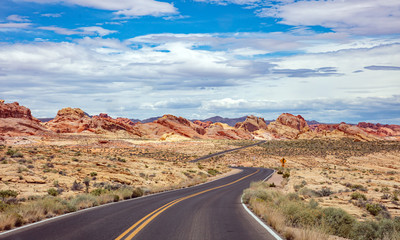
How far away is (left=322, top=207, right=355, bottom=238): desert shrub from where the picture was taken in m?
10.9

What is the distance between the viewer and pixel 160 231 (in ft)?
30.2

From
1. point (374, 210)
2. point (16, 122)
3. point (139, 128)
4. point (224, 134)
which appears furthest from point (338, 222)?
point (224, 134)

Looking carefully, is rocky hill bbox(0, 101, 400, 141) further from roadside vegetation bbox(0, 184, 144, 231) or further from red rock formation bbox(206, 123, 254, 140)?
roadside vegetation bbox(0, 184, 144, 231)

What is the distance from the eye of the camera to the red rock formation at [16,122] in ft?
340

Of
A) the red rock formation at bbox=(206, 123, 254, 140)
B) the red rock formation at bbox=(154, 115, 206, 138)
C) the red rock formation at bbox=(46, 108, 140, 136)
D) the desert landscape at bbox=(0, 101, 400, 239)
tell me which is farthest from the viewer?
the red rock formation at bbox=(206, 123, 254, 140)

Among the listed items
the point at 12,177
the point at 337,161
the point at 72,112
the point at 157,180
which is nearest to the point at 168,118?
the point at 72,112

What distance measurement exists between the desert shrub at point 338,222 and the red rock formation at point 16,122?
10649 centimetres

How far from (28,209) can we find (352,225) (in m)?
11.3

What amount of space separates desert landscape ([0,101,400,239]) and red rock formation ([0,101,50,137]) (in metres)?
0.33

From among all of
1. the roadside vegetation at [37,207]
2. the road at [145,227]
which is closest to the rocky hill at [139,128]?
the roadside vegetation at [37,207]

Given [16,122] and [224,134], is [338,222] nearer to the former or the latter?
[16,122]

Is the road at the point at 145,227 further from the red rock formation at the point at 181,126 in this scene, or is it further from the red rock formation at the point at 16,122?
the red rock formation at the point at 181,126

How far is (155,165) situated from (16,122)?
8508 cm

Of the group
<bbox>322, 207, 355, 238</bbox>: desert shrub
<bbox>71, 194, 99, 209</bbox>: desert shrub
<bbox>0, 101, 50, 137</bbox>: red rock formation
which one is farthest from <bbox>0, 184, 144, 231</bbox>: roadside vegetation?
<bbox>0, 101, 50, 137</bbox>: red rock formation
